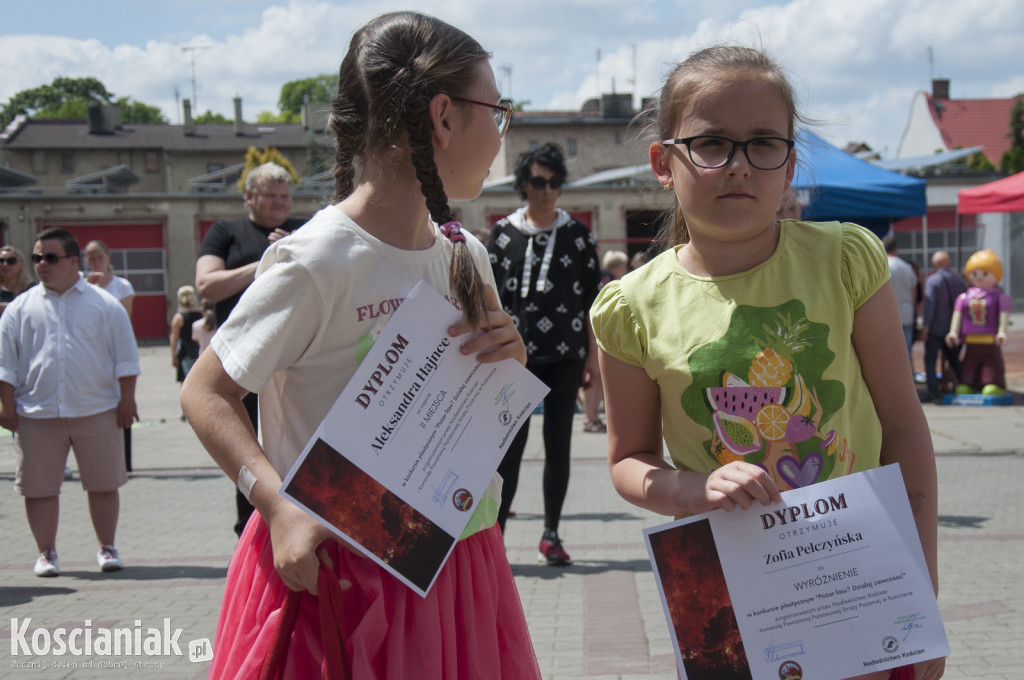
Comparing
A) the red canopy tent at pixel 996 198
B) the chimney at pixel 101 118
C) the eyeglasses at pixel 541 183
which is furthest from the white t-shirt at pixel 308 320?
the chimney at pixel 101 118

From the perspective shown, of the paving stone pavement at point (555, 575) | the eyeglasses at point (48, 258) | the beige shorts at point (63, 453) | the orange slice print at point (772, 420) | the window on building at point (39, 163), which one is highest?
the window on building at point (39, 163)

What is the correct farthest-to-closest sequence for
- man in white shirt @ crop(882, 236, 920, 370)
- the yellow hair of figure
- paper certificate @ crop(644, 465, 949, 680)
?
the yellow hair of figure < man in white shirt @ crop(882, 236, 920, 370) < paper certificate @ crop(644, 465, 949, 680)

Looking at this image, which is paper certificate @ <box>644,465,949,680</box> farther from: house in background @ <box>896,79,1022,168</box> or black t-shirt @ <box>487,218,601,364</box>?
house in background @ <box>896,79,1022,168</box>

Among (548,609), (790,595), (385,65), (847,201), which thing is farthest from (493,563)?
(847,201)

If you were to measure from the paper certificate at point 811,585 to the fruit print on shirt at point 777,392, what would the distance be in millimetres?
162

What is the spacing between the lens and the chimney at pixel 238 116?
57594 mm

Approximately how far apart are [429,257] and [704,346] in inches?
21.7

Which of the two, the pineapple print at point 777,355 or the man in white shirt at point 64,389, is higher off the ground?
the pineapple print at point 777,355

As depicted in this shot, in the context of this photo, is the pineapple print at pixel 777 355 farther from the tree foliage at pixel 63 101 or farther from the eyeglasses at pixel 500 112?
the tree foliage at pixel 63 101

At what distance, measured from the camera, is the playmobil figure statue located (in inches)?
476

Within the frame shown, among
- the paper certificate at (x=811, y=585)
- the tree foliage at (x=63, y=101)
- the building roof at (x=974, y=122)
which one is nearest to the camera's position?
the paper certificate at (x=811, y=585)

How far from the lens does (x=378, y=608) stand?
174 cm
